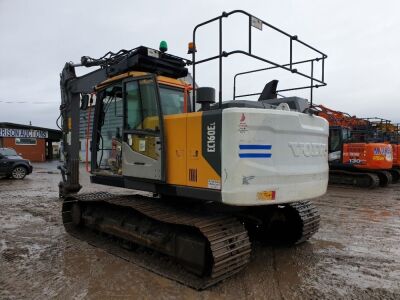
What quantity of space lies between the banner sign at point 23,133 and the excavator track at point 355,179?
26931 mm

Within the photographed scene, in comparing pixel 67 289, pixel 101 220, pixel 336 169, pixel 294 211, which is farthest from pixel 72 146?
pixel 336 169

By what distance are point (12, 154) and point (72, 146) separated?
1033cm

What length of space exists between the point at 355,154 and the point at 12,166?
1429cm

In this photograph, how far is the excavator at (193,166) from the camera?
158 inches

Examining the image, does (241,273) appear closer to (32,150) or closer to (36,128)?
(32,150)

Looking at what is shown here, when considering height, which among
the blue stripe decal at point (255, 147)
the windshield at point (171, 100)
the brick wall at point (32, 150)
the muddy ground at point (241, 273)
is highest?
the windshield at point (171, 100)

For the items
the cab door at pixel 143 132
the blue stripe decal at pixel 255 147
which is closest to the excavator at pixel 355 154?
the cab door at pixel 143 132

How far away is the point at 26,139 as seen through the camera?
1267 inches

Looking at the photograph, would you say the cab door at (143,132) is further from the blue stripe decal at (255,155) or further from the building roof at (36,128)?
the building roof at (36,128)

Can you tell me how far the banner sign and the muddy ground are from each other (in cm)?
2630

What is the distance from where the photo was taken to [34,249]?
5.56 m

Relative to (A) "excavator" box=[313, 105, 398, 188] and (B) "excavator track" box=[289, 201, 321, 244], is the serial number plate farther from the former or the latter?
(A) "excavator" box=[313, 105, 398, 188]

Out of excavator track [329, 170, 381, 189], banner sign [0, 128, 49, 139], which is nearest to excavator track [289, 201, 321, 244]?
excavator track [329, 170, 381, 189]

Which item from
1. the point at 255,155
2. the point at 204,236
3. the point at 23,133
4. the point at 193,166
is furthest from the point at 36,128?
the point at 255,155
